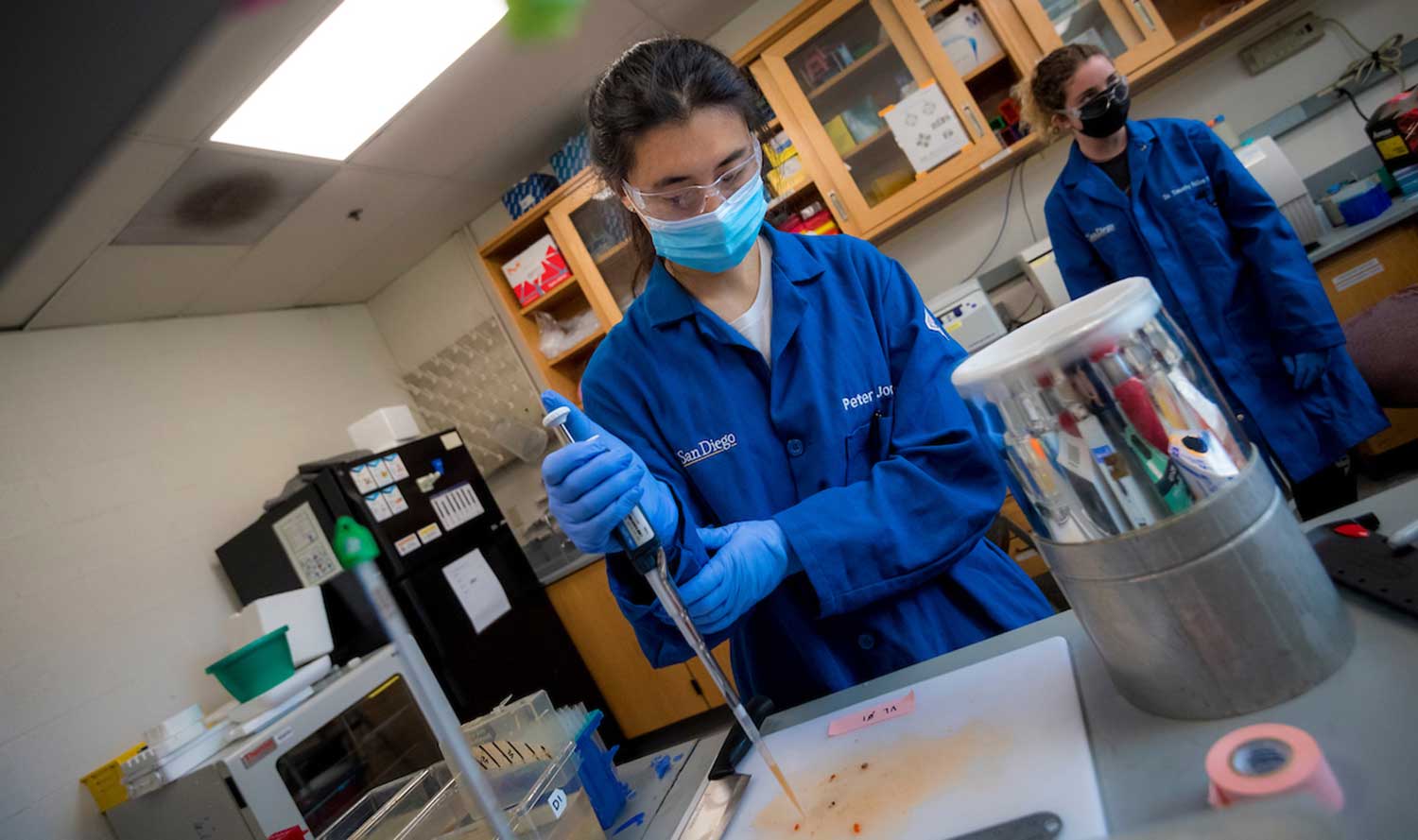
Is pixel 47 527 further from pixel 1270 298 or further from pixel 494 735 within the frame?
pixel 1270 298

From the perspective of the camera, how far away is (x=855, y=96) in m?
3.07

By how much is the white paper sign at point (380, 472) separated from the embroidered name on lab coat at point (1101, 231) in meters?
2.63

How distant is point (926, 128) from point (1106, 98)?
38.9 inches

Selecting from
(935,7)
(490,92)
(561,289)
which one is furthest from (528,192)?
(935,7)

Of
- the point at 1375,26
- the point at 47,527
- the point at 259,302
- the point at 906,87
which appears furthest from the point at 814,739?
the point at 259,302

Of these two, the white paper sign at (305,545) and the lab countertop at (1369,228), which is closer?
the lab countertop at (1369,228)

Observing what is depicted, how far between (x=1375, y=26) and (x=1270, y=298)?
1615 mm

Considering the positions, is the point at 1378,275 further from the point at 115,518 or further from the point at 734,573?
the point at 115,518

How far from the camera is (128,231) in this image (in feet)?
8.48

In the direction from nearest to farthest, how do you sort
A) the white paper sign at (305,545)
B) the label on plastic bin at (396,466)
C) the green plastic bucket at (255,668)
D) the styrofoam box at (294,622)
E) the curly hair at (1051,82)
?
the curly hair at (1051,82) → the green plastic bucket at (255,668) → the styrofoam box at (294,622) → the white paper sign at (305,545) → the label on plastic bin at (396,466)


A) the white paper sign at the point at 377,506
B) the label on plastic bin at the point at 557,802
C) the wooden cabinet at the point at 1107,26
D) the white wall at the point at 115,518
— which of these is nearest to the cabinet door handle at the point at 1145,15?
the wooden cabinet at the point at 1107,26

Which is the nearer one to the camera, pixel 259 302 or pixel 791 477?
pixel 791 477

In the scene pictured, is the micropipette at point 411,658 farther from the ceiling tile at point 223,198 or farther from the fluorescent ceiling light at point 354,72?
the ceiling tile at point 223,198

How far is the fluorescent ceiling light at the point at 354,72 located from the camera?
2.22 metres
